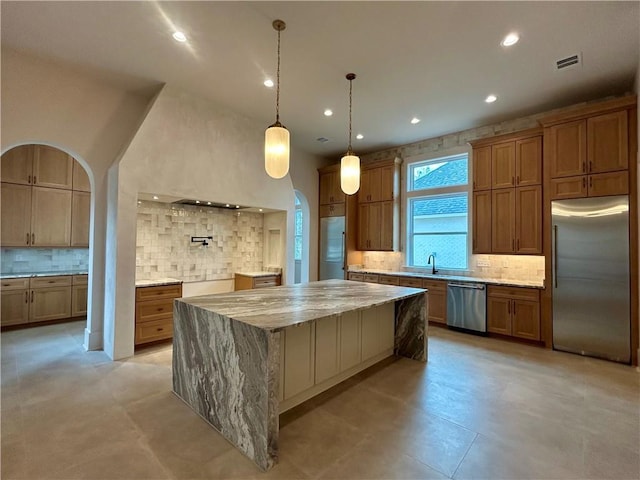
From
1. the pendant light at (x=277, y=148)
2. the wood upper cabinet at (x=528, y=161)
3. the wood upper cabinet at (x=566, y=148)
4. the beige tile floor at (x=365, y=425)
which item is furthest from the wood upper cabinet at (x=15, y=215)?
the wood upper cabinet at (x=566, y=148)

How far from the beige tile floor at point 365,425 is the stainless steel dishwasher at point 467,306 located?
3.56ft

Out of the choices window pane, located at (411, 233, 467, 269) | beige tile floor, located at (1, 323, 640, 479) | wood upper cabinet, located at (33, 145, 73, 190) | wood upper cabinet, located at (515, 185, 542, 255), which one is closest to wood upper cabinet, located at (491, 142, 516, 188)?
wood upper cabinet, located at (515, 185, 542, 255)

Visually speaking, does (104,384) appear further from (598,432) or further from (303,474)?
(598,432)

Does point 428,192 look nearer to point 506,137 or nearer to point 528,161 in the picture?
point 506,137

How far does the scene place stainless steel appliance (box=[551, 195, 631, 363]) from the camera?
354 centimetres

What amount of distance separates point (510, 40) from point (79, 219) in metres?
6.76

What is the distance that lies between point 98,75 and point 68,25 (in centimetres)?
91

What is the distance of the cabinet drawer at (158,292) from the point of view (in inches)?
151

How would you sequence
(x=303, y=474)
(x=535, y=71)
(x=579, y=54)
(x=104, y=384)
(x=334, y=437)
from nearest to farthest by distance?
(x=303, y=474)
(x=334, y=437)
(x=104, y=384)
(x=579, y=54)
(x=535, y=71)

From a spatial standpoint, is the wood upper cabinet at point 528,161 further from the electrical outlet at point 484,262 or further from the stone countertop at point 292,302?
the stone countertop at point 292,302

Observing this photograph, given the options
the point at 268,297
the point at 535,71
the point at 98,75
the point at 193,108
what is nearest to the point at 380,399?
the point at 268,297

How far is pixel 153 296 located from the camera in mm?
3959

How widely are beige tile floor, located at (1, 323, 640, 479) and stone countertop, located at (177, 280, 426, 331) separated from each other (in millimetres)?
871

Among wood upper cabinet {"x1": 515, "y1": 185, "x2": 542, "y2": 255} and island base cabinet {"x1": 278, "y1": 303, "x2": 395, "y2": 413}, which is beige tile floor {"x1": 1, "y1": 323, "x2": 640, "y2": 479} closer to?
island base cabinet {"x1": 278, "y1": 303, "x2": 395, "y2": 413}
